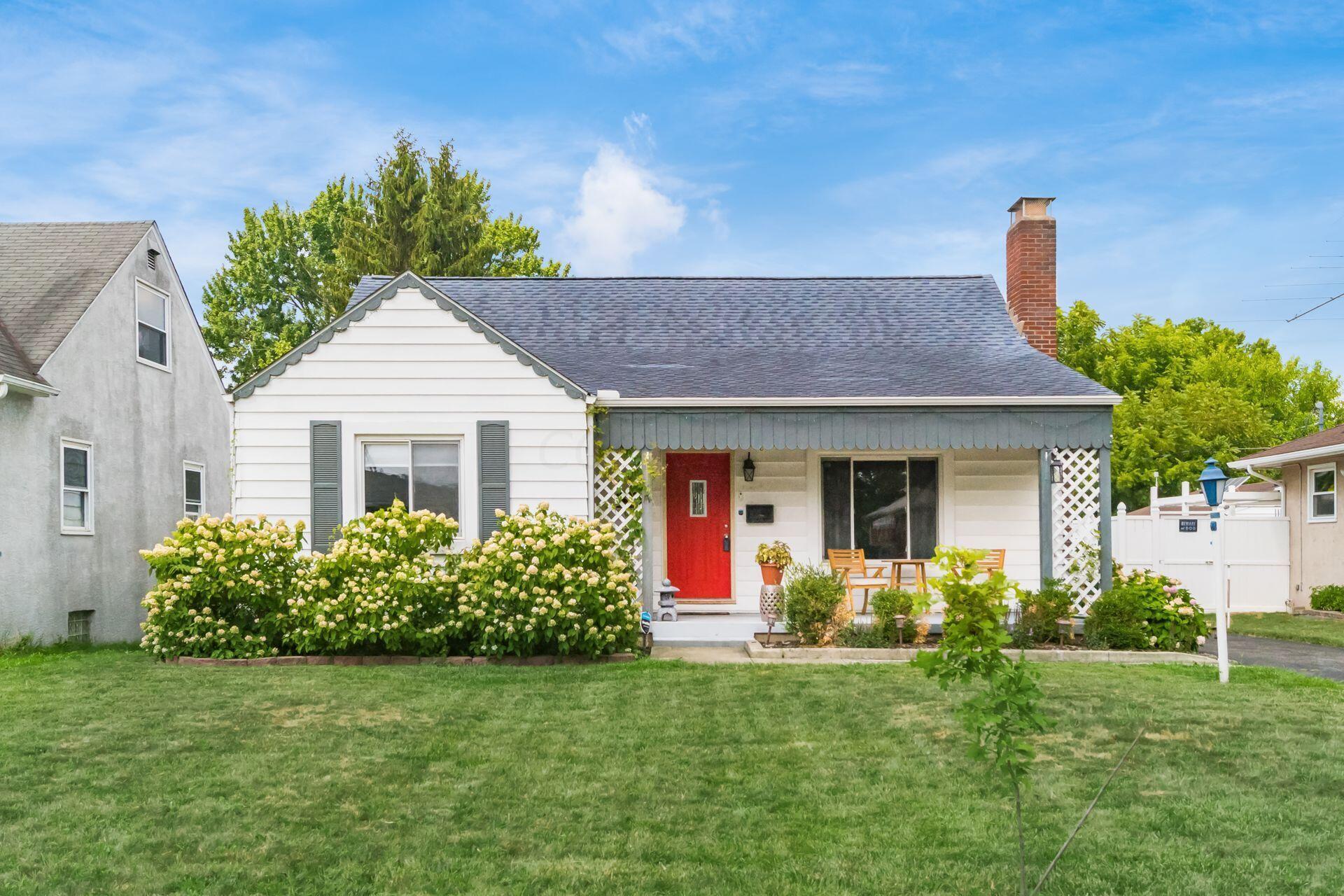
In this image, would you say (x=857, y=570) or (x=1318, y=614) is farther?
(x=1318, y=614)

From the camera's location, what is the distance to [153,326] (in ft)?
48.7

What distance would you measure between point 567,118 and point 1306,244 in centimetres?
1429

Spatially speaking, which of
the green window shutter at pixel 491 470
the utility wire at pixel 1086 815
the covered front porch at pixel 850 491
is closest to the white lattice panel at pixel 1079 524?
the covered front porch at pixel 850 491

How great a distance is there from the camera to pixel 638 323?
14.3 meters

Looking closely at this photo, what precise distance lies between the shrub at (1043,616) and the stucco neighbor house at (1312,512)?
8.73m

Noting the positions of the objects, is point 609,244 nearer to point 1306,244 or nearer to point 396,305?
point 1306,244

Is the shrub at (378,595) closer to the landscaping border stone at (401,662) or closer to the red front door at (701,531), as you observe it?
the landscaping border stone at (401,662)

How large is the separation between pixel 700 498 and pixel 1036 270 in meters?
5.94

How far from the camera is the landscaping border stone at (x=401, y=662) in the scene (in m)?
9.29

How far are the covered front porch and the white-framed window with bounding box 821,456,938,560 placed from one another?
0.04ft

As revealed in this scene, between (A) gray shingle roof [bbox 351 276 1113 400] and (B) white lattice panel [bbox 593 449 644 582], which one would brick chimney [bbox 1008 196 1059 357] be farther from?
(B) white lattice panel [bbox 593 449 644 582]

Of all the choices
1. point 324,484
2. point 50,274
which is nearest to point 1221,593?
point 324,484

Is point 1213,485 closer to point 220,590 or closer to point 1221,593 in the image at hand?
point 1221,593

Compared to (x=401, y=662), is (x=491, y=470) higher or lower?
higher
